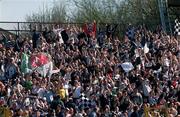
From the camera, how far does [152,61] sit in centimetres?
3831

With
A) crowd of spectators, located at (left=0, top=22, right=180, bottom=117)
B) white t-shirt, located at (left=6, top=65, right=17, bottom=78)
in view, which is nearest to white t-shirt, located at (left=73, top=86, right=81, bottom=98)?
crowd of spectators, located at (left=0, top=22, right=180, bottom=117)

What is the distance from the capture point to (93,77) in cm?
3684

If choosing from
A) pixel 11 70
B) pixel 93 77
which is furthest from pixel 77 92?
pixel 11 70

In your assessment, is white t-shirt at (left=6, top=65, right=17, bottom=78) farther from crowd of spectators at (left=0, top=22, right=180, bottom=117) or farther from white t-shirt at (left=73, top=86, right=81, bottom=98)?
white t-shirt at (left=73, top=86, right=81, bottom=98)

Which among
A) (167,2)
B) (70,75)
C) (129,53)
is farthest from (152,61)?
(167,2)

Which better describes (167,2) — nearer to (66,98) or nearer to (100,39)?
(100,39)

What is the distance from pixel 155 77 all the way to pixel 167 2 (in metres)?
9.06

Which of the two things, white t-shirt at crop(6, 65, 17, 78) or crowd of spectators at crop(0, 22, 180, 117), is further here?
white t-shirt at crop(6, 65, 17, 78)

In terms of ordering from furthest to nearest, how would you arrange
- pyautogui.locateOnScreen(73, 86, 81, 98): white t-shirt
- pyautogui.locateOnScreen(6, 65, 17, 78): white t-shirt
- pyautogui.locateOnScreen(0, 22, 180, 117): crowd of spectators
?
pyautogui.locateOnScreen(6, 65, 17, 78): white t-shirt → pyautogui.locateOnScreen(73, 86, 81, 98): white t-shirt → pyautogui.locateOnScreen(0, 22, 180, 117): crowd of spectators

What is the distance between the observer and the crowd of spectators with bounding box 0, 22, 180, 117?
34.1 meters

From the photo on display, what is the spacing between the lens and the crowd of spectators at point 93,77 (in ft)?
112

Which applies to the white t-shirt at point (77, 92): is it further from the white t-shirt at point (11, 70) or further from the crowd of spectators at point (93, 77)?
the white t-shirt at point (11, 70)

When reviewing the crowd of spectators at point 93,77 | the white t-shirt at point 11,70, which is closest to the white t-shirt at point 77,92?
the crowd of spectators at point 93,77

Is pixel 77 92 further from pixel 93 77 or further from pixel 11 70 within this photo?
pixel 11 70
